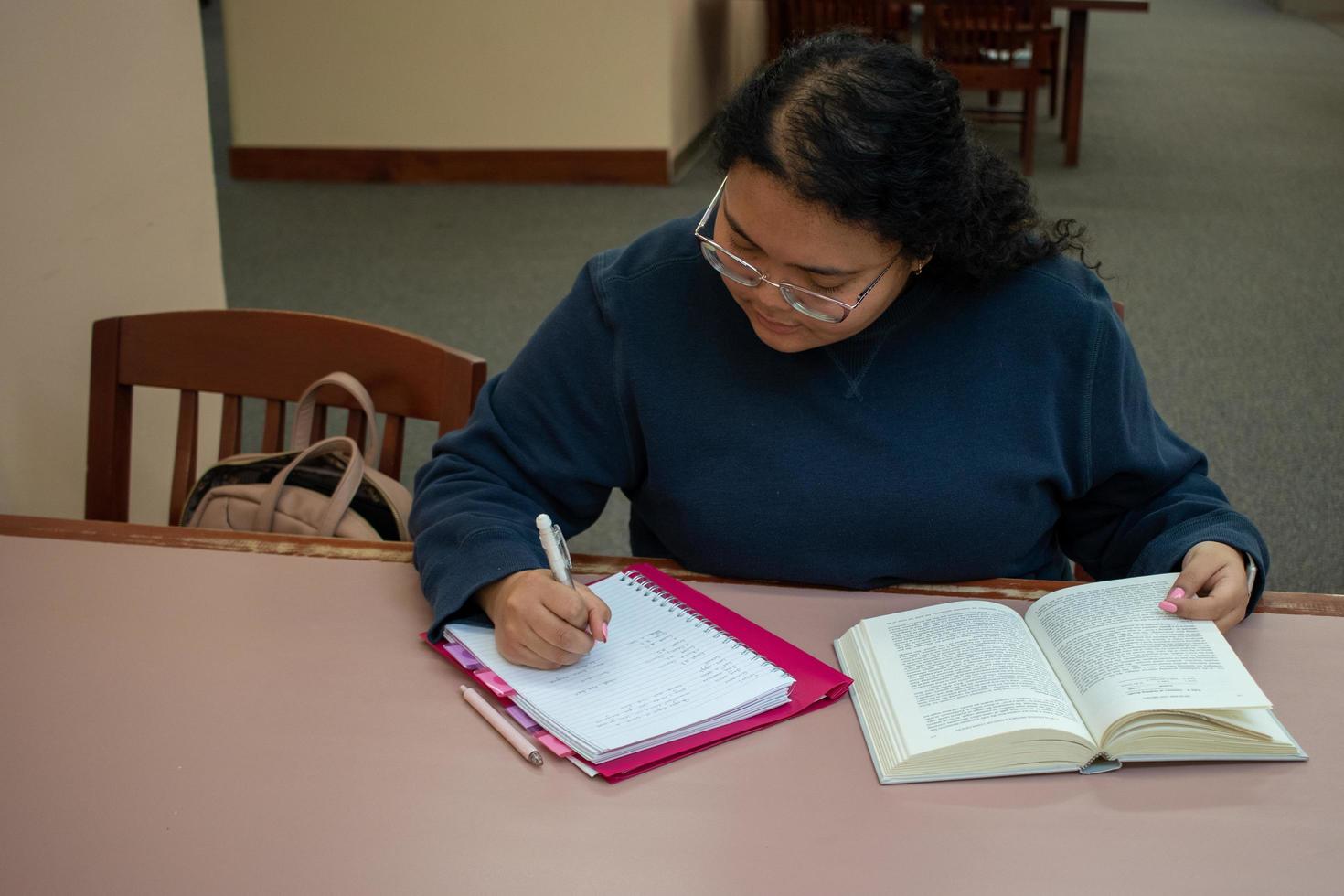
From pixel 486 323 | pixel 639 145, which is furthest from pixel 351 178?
pixel 486 323

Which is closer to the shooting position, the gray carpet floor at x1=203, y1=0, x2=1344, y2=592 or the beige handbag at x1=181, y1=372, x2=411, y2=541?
the beige handbag at x1=181, y1=372, x2=411, y2=541

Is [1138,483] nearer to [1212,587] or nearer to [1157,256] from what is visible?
[1212,587]

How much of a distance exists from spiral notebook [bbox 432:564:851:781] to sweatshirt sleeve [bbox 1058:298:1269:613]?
414 mm

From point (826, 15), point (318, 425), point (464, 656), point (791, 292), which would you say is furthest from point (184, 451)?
point (826, 15)

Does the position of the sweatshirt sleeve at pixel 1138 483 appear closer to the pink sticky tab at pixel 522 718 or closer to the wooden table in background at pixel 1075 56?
the pink sticky tab at pixel 522 718

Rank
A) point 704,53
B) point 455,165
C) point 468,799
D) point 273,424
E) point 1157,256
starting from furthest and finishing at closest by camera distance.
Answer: point 704,53
point 455,165
point 1157,256
point 273,424
point 468,799

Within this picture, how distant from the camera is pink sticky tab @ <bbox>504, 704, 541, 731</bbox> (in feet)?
3.75

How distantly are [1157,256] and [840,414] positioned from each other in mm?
3869

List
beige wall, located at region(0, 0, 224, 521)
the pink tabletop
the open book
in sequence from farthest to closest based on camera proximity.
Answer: beige wall, located at region(0, 0, 224, 521)
the open book
the pink tabletop

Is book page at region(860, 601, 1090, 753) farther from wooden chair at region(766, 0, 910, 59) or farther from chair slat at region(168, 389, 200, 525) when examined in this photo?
wooden chair at region(766, 0, 910, 59)

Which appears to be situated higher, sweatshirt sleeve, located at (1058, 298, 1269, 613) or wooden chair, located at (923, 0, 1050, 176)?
wooden chair, located at (923, 0, 1050, 176)

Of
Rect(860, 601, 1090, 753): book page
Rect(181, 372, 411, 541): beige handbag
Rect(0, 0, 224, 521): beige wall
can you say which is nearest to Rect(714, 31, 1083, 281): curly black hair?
Rect(860, 601, 1090, 753): book page

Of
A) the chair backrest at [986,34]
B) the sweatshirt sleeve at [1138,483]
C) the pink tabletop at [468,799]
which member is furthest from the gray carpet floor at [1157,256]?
the pink tabletop at [468,799]

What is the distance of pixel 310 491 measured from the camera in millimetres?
1657
